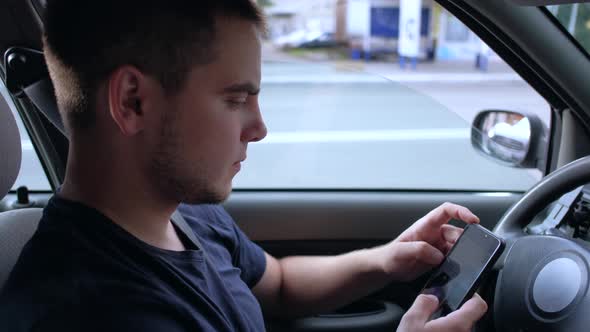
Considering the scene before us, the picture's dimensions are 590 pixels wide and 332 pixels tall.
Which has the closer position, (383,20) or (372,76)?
(372,76)

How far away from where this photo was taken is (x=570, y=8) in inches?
62.3

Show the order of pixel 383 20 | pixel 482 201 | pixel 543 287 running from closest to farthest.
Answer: pixel 543 287, pixel 482 201, pixel 383 20

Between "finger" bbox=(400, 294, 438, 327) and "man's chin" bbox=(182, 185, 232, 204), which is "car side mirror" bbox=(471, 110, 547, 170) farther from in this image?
"man's chin" bbox=(182, 185, 232, 204)

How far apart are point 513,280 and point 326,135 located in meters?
3.08

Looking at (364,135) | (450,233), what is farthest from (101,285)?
(364,135)

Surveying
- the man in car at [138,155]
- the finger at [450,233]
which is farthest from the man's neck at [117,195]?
the finger at [450,233]

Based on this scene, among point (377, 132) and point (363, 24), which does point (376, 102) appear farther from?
point (377, 132)

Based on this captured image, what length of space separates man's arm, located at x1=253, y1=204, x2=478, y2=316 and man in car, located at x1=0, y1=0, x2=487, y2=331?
358mm

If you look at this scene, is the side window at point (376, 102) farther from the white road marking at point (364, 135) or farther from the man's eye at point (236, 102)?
the man's eye at point (236, 102)

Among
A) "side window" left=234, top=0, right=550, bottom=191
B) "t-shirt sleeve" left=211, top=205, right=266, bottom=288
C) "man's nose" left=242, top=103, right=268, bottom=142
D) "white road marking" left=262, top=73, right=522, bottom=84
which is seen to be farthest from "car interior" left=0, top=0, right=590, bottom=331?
"white road marking" left=262, top=73, right=522, bottom=84

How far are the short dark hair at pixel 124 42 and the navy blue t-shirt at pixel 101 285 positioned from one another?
0.21 m

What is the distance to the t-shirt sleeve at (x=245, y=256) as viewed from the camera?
1.69m

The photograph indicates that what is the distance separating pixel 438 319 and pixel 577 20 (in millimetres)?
982

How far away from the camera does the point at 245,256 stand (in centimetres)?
171
